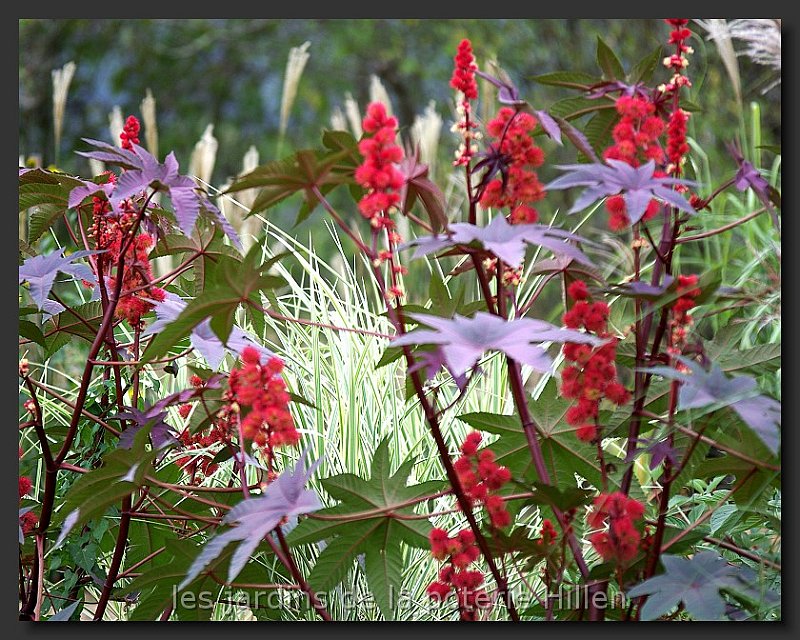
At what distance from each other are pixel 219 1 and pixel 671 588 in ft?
3.99

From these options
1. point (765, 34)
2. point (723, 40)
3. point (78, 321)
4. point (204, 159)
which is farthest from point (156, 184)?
point (723, 40)

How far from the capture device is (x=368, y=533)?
48.5 inches

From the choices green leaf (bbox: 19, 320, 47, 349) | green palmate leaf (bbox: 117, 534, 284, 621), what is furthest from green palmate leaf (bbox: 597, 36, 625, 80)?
green leaf (bbox: 19, 320, 47, 349)

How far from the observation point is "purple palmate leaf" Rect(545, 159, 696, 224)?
1000mm

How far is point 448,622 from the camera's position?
1.31 m

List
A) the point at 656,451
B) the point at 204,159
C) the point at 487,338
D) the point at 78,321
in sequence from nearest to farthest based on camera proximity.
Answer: the point at 487,338, the point at 656,451, the point at 78,321, the point at 204,159

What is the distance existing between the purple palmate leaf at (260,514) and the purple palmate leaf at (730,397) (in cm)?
41

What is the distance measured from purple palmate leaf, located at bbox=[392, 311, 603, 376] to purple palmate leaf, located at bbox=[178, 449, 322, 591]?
0.23 m

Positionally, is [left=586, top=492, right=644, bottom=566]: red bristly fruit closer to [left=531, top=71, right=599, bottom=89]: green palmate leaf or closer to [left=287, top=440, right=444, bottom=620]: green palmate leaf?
[left=287, top=440, right=444, bottom=620]: green palmate leaf

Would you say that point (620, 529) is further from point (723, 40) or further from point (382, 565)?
point (723, 40)

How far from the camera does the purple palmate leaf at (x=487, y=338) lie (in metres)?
0.84

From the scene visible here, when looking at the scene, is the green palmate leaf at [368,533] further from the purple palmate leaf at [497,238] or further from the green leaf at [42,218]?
the green leaf at [42,218]

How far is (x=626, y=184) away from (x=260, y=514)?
57 cm

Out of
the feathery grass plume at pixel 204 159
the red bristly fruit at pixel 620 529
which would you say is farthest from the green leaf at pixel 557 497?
the feathery grass plume at pixel 204 159
